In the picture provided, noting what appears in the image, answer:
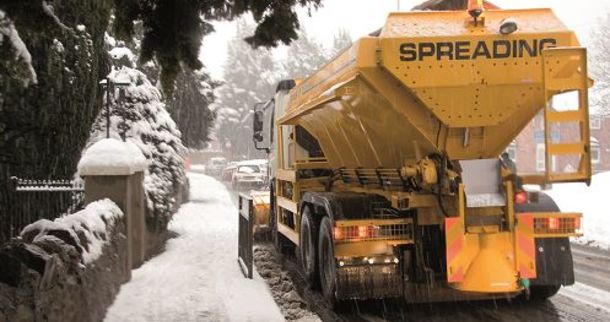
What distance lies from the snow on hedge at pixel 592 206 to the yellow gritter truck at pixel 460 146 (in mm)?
7061

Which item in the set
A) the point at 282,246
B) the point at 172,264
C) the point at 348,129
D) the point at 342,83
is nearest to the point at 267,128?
the point at 282,246

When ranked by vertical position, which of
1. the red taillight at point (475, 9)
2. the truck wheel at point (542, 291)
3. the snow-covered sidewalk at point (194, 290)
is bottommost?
the truck wheel at point (542, 291)

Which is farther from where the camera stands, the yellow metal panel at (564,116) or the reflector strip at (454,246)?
the reflector strip at (454,246)

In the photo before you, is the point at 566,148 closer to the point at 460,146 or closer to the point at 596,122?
the point at 460,146

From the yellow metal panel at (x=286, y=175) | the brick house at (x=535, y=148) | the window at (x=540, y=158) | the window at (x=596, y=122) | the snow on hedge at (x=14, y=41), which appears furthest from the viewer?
the window at (x=596, y=122)

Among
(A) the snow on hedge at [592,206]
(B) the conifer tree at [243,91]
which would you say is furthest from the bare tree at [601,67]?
(B) the conifer tree at [243,91]

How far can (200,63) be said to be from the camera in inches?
166

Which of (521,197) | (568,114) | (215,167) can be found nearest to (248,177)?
(215,167)

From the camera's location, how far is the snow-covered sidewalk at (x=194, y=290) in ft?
20.3

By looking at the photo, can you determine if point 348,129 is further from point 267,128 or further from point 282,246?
point 267,128

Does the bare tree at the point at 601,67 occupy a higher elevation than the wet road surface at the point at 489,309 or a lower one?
higher

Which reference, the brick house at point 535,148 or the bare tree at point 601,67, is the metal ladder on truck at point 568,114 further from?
the bare tree at point 601,67

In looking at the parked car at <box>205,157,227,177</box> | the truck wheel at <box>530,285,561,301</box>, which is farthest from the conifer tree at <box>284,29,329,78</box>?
the truck wheel at <box>530,285,561,301</box>

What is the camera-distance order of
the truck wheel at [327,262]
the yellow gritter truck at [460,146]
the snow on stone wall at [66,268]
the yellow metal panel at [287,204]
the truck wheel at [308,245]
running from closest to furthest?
the snow on stone wall at [66,268] < the yellow gritter truck at [460,146] < the truck wheel at [327,262] < the truck wheel at [308,245] < the yellow metal panel at [287,204]
